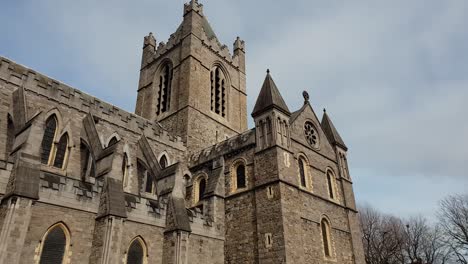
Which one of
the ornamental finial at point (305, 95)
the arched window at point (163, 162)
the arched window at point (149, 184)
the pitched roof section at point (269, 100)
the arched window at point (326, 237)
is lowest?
the arched window at point (326, 237)

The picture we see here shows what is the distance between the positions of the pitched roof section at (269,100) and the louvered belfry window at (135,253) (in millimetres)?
9659

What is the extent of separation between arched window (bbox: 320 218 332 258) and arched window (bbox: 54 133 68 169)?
14.2 meters

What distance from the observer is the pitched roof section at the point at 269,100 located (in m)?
20.3

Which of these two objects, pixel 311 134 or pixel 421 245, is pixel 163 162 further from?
pixel 421 245

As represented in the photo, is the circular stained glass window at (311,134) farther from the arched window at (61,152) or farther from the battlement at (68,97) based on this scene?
the arched window at (61,152)

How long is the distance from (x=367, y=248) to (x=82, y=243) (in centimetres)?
3262

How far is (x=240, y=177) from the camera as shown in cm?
2028

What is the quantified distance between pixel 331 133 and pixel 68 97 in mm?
17064

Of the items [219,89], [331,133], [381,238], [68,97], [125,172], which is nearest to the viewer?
[68,97]

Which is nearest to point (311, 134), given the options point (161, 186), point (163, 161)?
point (163, 161)

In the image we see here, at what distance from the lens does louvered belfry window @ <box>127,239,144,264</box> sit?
49.0ft

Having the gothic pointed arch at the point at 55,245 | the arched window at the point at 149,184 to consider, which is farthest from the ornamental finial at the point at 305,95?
the gothic pointed arch at the point at 55,245

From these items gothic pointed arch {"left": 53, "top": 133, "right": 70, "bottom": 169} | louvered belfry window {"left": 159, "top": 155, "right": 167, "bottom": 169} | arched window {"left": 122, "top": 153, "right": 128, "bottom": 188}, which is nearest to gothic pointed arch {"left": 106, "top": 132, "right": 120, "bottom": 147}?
arched window {"left": 122, "top": 153, "right": 128, "bottom": 188}

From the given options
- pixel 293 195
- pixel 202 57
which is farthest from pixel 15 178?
pixel 202 57
